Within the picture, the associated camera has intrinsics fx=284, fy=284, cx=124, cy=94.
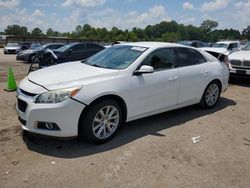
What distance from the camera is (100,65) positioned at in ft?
17.0

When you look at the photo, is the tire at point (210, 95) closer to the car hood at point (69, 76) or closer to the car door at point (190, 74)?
the car door at point (190, 74)

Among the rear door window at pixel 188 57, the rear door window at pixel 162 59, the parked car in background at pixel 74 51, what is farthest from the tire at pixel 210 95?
the parked car in background at pixel 74 51

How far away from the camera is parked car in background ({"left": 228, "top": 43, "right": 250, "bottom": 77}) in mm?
9336

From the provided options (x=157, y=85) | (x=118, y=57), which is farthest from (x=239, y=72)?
(x=118, y=57)

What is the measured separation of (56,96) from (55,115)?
0.89 feet

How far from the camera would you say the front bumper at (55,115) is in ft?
13.0

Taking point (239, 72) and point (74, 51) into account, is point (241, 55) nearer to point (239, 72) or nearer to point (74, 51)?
point (239, 72)

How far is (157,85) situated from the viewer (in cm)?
507

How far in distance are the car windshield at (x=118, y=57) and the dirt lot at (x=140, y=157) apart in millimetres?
1190

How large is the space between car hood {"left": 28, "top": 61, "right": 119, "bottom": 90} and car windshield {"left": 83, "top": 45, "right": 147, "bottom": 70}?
260mm

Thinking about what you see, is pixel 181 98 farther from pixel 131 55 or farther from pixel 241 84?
pixel 241 84

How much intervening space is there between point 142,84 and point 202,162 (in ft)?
5.30

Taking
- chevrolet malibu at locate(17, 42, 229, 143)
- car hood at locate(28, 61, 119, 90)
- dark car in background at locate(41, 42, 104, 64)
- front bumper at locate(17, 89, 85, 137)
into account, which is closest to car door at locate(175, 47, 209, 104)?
chevrolet malibu at locate(17, 42, 229, 143)

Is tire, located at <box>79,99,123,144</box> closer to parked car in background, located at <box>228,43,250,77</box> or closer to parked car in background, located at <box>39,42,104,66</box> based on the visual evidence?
parked car in background, located at <box>228,43,250,77</box>
